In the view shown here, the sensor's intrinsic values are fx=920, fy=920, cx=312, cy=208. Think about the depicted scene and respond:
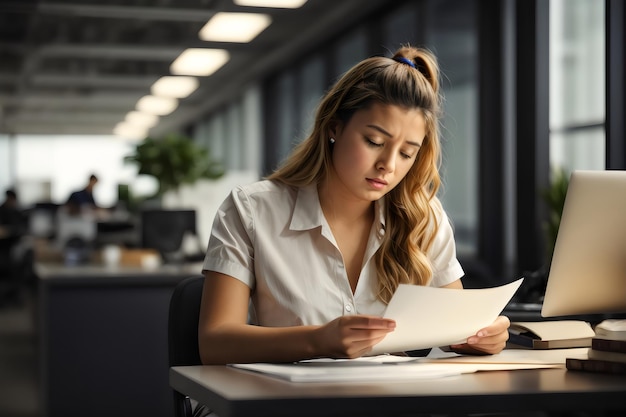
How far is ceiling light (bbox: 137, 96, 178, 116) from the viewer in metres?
13.6

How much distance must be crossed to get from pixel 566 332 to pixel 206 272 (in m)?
0.73

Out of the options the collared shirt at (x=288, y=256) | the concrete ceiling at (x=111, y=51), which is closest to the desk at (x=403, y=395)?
the collared shirt at (x=288, y=256)

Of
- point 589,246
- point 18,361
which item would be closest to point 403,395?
point 589,246

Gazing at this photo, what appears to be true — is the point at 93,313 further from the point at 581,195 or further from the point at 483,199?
the point at 581,195

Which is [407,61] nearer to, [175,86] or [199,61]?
[199,61]

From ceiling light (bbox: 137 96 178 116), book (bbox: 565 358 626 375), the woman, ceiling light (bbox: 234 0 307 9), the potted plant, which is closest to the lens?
book (bbox: 565 358 626 375)

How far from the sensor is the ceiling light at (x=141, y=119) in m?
14.9

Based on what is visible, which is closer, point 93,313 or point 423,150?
point 423,150

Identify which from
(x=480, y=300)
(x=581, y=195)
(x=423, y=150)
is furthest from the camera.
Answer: (x=423, y=150)

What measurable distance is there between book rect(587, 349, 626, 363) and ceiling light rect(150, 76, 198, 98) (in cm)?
1015

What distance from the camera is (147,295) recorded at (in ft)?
14.2

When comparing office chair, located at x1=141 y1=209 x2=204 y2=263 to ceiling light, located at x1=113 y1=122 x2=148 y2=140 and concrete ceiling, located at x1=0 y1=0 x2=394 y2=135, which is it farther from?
ceiling light, located at x1=113 y1=122 x2=148 y2=140

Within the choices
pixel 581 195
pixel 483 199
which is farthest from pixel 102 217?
pixel 581 195

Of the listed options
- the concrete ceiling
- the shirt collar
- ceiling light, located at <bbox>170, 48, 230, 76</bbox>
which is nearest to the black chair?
the shirt collar
